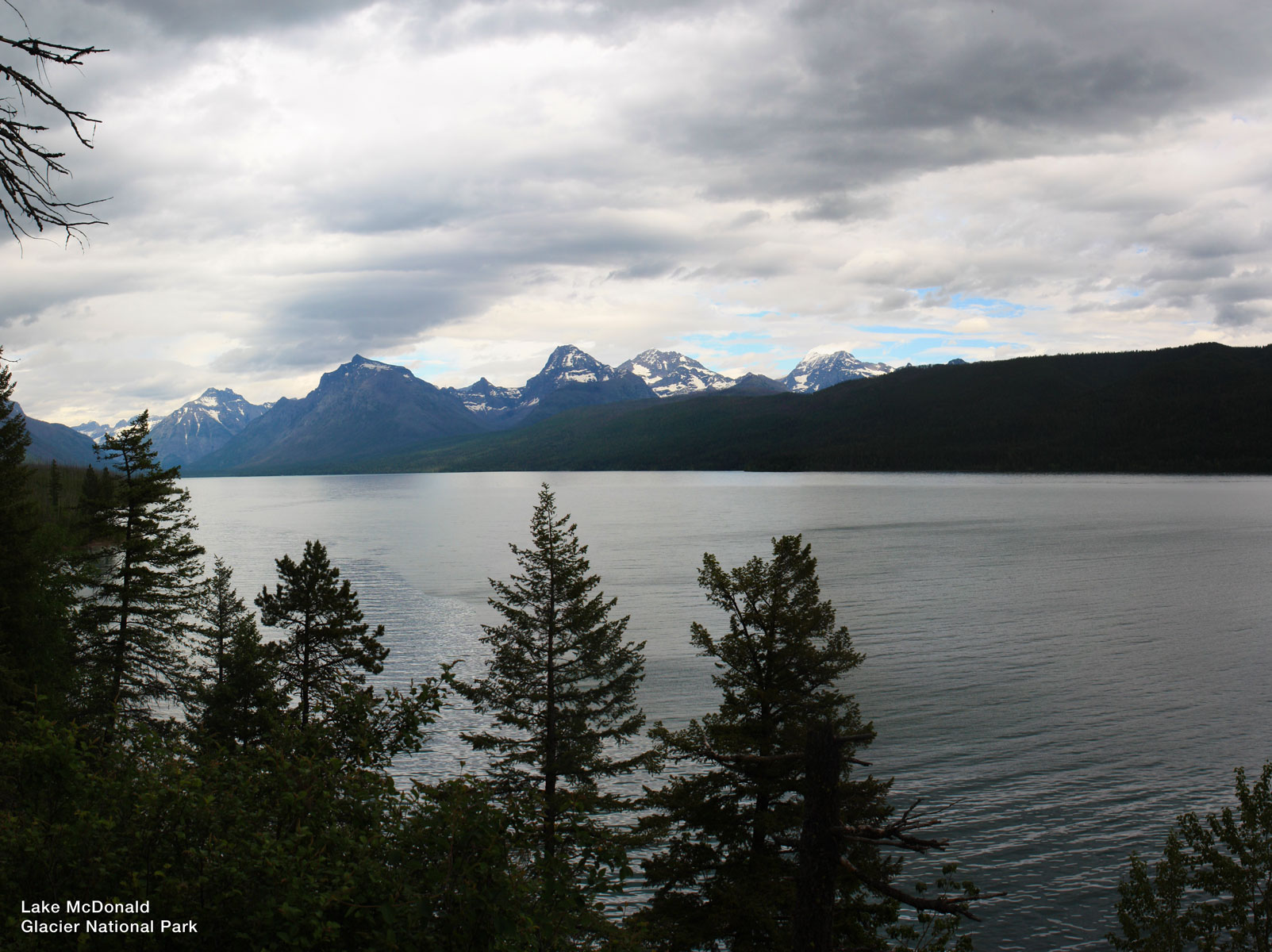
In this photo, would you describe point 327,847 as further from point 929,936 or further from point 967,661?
point 967,661

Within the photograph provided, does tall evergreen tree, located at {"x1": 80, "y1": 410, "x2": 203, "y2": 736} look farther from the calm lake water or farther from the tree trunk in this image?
the tree trunk

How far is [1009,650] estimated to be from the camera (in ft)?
175

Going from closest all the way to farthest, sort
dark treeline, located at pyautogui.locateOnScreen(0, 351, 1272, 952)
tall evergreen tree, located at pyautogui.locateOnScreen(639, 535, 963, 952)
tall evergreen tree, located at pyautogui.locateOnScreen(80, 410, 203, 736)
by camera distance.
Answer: dark treeline, located at pyautogui.locateOnScreen(0, 351, 1272, 952), tall evergreen tree, located at pyautogui.locateOnScreen(639, 535, 963, 952), tall evergreen tree, located at pyautogui.locateOnScreen(80, 410, 203, 736)

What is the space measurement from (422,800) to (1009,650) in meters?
44.6

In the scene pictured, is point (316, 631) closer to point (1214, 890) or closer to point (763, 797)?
point (763, 797)

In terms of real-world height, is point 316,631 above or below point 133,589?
below

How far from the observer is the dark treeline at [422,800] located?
821cm

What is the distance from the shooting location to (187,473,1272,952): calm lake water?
2894 cm

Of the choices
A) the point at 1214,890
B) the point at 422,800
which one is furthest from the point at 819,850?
the point at 422,800

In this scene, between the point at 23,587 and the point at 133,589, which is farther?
the point at 23,587

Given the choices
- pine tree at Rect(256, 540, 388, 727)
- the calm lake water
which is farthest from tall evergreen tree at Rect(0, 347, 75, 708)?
the calm lake water

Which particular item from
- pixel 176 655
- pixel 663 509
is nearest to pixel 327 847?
pixel 176 655

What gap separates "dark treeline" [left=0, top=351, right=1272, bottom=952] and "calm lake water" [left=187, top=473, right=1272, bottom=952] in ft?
9.24

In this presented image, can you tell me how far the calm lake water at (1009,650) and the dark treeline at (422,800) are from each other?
282 cm
